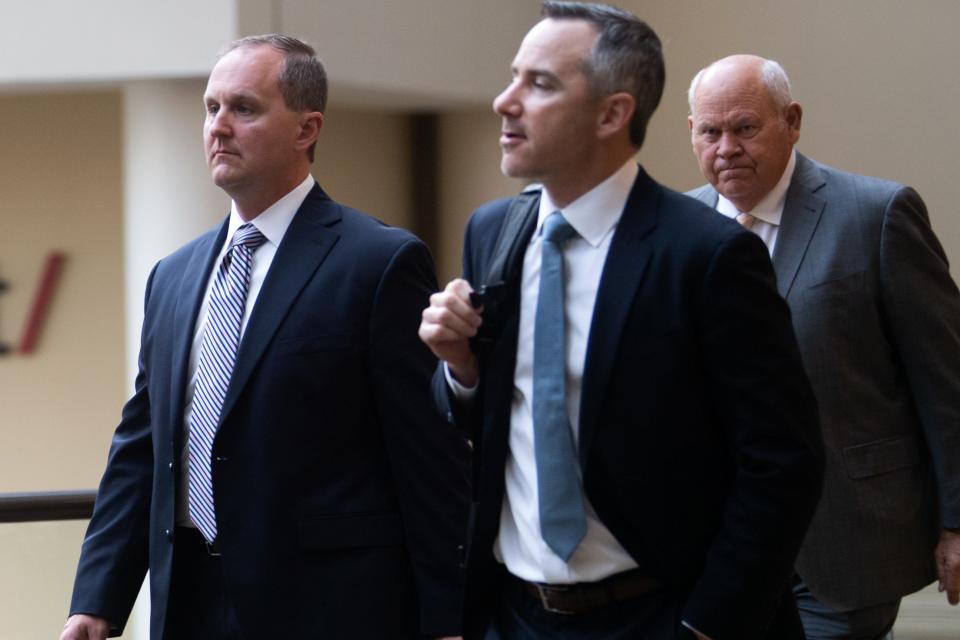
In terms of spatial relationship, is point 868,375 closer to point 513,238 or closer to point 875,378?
point 875,378

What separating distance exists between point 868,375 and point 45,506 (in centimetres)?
261

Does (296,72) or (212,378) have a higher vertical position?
(296,72)

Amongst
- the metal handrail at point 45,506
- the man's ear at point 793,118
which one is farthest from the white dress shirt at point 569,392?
the metal handrail at point 45,506

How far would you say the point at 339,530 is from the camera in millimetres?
3170

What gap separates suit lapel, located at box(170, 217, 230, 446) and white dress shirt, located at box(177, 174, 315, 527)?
0.01 meters

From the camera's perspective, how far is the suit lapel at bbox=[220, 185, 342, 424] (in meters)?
3.22

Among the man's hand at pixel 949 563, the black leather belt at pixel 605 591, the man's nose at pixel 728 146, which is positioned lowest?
the man's hand at pixel 949 563

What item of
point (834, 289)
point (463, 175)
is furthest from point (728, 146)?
point (463, 175)

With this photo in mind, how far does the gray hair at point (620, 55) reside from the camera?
254 centimetres

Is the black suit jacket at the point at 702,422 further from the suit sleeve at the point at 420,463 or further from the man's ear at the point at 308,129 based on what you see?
the man's ear at the point at 308,129

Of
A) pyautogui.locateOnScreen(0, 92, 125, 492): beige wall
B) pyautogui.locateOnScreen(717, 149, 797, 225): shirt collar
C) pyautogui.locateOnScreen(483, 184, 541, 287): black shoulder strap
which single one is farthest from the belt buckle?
pyautogui.locateOnScreen(0, 92, 125, 492): beige wall

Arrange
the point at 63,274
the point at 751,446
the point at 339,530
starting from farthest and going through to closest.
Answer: the point at 63,274, the point at 339,530, the point at 751,446

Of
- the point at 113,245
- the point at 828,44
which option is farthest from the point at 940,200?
the point at 113,245

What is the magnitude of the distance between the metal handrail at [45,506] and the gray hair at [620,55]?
2.79 meters
